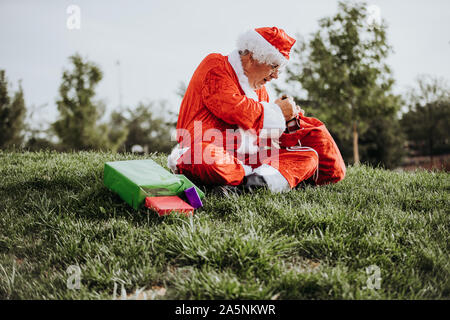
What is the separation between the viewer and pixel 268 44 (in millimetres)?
3205

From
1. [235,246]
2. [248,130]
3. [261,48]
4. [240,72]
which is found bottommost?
[235,246]

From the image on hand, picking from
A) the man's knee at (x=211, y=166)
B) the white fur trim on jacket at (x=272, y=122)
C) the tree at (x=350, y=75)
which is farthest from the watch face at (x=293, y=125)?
the tree at (x=350, y=75)

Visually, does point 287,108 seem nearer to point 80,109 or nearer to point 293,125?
point 293,125

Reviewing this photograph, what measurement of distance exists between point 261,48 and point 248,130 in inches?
28.7

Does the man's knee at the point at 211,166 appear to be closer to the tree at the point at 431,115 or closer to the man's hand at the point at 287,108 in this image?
the man's hand at the point at 287,108

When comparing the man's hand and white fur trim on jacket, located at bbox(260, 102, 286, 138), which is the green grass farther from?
the man's hand

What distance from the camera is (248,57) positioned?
10.9 feet

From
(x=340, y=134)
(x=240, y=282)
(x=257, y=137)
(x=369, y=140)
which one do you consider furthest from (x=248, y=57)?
(x=369, y=140)


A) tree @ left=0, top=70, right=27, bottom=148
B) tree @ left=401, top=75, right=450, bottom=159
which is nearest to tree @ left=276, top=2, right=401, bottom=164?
tree @ left=401, top=75, right=450, bottom=159

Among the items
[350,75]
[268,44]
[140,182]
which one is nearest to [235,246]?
[140,182]

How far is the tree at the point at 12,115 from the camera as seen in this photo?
2633cm

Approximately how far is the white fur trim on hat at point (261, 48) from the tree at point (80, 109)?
910 inches

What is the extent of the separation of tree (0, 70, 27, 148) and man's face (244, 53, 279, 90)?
2709 centimetres

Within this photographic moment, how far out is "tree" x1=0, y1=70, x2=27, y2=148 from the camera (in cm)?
2633
